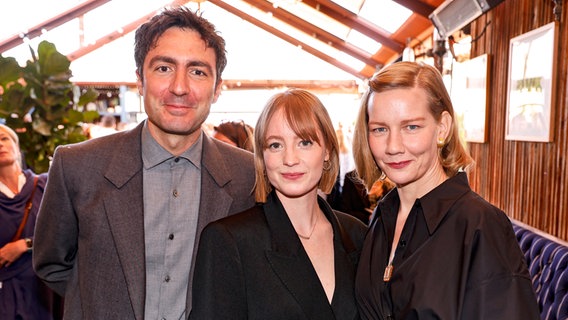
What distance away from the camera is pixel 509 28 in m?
4.49

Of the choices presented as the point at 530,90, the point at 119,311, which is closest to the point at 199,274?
the point at 119,311

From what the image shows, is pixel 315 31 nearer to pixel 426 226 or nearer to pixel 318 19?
pixel 318 19

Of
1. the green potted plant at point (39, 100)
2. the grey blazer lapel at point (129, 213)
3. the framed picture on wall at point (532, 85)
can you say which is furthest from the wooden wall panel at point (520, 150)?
the green potted plant at point (39, 100)

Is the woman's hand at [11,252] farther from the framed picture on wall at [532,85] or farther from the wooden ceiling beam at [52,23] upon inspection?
the wooden ceiling beam at [52,23]

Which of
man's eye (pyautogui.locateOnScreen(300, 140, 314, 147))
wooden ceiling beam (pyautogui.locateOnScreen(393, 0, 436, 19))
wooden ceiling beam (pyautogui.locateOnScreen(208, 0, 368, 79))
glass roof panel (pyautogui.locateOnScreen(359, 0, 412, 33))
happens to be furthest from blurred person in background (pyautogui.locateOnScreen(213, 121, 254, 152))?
wooden ceiling beam (pyautogui.locateOnScreen(208, 0, 368, 79))

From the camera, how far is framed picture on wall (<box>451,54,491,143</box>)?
498 centimetres

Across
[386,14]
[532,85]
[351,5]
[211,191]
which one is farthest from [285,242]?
[351,5]

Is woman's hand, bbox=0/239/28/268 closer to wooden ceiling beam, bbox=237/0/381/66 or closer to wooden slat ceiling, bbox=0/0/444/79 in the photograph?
wooden slat ceiling, bbox=0/0/444/79

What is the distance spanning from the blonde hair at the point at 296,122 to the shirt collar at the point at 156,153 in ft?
0.63

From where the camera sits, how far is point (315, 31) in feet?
36.3

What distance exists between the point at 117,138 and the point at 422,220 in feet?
3.13

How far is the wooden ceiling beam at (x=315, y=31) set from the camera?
35.3ft

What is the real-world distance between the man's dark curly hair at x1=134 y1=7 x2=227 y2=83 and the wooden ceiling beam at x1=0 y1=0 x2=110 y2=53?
923 cm

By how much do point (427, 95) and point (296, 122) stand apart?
38 cm
